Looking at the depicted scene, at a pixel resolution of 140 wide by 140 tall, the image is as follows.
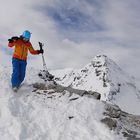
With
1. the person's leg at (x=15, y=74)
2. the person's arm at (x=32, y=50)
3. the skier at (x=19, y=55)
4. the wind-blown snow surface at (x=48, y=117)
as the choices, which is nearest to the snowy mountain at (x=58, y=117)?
the wind-blown snow surface at (x=48, y=117)

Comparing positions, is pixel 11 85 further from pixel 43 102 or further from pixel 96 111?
pixel 96 111

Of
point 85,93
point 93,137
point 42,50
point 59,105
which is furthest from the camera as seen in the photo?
point 42,50

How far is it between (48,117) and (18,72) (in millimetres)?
3820

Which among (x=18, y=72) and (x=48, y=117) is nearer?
(x=48, y=117)

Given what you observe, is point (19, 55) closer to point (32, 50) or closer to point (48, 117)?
point (32, 50)

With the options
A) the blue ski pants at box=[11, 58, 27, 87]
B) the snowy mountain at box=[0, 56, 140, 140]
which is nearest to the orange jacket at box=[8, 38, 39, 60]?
the blue ski pants at box=[11, 58, 27, 87]

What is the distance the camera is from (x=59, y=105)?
18.5m

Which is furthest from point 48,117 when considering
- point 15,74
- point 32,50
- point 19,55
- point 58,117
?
point 32,50

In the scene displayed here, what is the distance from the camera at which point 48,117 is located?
17281 millimetres

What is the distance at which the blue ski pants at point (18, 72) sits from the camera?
20.0 m

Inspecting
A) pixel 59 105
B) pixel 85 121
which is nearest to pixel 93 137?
pixel 85 121

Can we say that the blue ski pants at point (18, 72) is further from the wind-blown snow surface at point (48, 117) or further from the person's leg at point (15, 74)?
the wind-blown snow surface at point (48, 117)

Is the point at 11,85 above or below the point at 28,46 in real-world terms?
below

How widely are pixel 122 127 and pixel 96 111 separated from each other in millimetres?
1372
